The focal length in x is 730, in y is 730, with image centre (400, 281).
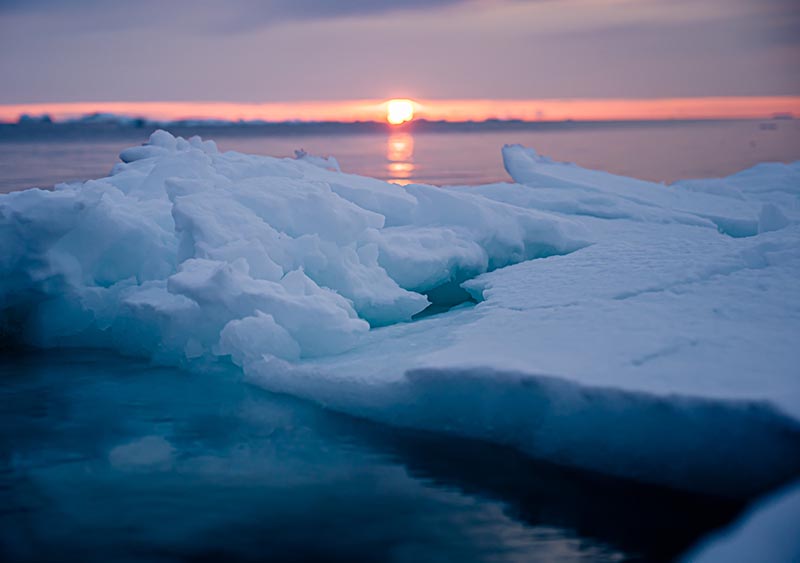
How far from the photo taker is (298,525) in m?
3.24

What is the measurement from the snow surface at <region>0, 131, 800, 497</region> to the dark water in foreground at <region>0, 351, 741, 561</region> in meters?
0.21

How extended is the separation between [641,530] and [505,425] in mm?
920

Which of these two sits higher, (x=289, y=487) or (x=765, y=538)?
(x=765, y=538)

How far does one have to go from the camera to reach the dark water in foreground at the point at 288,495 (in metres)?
3.09

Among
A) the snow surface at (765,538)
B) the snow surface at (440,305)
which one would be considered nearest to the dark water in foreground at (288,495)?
the snow surface at (440,305)

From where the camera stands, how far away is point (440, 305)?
6.76m

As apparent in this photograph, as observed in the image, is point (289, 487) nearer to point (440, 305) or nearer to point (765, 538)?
point (765, 538)

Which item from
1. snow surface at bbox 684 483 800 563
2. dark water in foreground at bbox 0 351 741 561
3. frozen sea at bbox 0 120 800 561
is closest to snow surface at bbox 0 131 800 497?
frozen sea at bbox 0 120 800 561

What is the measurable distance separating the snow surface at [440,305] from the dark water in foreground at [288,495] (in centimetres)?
21

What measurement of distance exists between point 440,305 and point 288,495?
347cm

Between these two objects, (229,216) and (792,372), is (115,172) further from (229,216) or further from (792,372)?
(792,372)

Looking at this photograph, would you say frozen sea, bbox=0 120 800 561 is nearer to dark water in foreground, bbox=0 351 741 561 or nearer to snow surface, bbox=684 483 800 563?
dark water in foreground, bbox=0 351 741 561

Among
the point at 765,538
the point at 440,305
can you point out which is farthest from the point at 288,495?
the point at 440,305

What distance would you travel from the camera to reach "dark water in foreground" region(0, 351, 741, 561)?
3094mm
